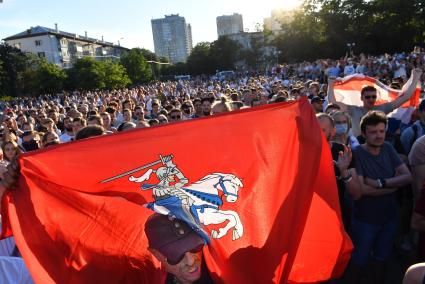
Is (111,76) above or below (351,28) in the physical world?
below

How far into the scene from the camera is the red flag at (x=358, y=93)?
7.88 m

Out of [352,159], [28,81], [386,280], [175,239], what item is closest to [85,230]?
[175,239]

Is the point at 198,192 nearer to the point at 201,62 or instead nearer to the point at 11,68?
Result: the point at 11,68

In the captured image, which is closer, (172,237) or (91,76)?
(172,237)

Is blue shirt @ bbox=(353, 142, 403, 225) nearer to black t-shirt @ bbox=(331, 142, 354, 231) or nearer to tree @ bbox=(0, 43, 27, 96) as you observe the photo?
black t-shirt @ bbox=(331, 142, 354, 231)

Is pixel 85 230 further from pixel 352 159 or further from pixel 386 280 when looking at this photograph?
pixel 386 280

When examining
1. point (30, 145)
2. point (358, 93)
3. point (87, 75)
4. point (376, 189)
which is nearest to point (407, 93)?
point (358, 93)

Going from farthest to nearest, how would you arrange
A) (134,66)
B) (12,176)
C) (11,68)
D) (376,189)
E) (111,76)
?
1. (134,66)
2. (11,68)
3. (111,76)
4. (376,189)
5. (12,176)

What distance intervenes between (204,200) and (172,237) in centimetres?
86

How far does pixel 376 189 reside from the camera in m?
4.10

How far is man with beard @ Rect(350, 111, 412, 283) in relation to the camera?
4113 millimetres

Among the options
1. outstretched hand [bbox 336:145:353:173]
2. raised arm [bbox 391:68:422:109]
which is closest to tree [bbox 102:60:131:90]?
raised arm [bbox 391:68:422:109]

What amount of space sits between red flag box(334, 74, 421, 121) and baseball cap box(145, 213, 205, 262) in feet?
20.2

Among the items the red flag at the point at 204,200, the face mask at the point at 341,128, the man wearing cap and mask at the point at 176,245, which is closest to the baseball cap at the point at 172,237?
the man wearing cap and mask at the point at 176,245
